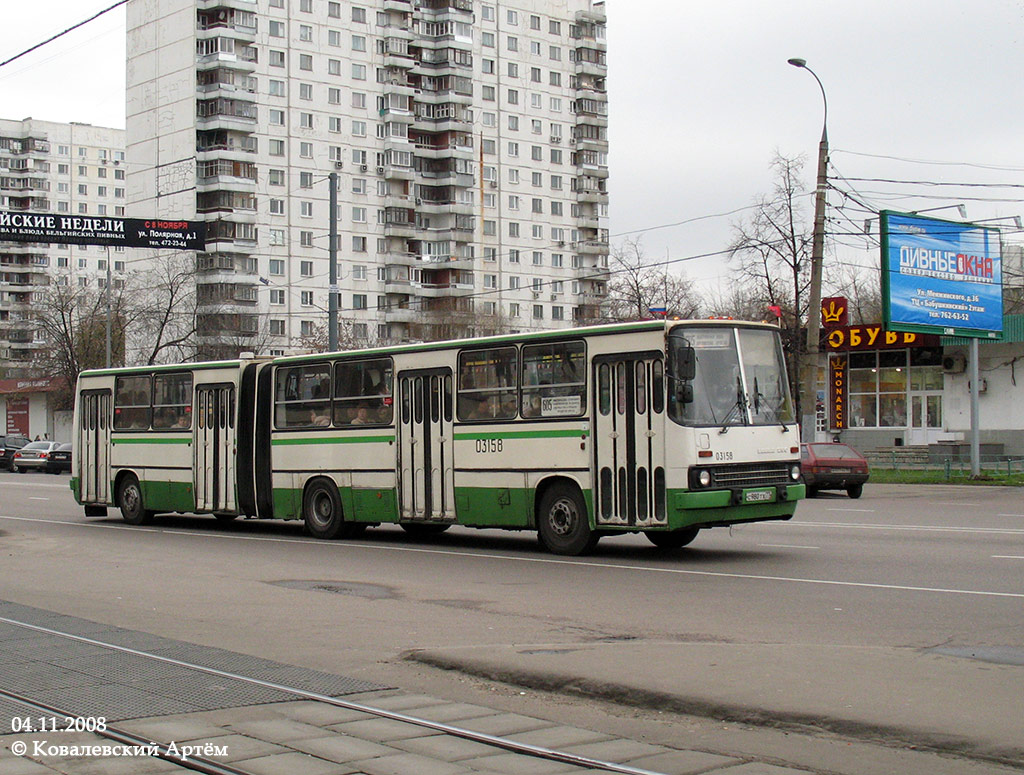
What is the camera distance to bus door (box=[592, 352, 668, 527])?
48.4ft

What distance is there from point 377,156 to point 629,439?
84.9m

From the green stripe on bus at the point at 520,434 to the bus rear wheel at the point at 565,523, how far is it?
661mm

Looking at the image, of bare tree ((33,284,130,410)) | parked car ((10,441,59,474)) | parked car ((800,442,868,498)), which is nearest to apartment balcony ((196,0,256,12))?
bare tree ((33,284,130,410))

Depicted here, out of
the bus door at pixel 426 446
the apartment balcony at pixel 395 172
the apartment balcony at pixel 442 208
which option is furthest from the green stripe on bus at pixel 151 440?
the apartment balcony at pixel 442 208

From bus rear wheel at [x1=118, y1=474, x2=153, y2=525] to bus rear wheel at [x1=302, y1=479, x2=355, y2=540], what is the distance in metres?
A: 4.84

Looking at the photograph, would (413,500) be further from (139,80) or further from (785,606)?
(139,80)

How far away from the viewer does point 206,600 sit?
12.5 m

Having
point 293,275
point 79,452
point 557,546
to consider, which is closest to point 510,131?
point 293,275

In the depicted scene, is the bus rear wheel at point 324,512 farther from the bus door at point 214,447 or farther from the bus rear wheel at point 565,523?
the bus rear wheel at point 565,523

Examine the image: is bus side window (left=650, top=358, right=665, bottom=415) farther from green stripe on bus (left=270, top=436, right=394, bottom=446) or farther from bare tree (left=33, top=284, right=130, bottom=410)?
bare tree (left=33, top=284, right=130, bottom=410)

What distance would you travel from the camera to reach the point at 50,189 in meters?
146

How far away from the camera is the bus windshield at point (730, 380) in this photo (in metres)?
14.7

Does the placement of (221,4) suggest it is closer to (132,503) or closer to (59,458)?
(59,458)

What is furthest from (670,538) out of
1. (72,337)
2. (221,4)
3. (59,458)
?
(221,4)
